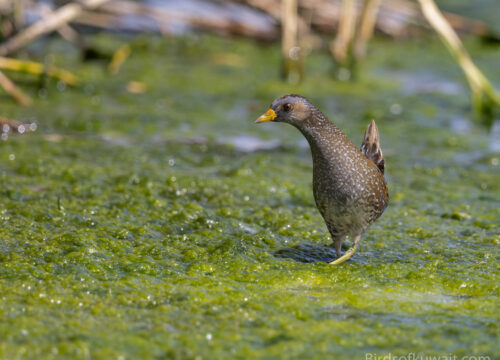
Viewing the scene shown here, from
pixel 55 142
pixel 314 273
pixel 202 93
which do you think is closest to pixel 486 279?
pixel 314 273

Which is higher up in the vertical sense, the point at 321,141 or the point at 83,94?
the point at 321,141

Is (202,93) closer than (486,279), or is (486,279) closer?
(486,279)

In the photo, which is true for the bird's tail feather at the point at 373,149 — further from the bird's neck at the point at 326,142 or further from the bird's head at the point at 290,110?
the bird's head at the point at 290,110

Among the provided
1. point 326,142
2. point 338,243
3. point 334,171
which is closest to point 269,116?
point 326,142

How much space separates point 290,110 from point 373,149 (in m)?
0.81

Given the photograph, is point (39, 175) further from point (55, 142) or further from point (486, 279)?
point (486, 279)

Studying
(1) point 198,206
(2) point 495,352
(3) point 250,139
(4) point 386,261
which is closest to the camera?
(2) point 495,352

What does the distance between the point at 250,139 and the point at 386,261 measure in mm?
3004

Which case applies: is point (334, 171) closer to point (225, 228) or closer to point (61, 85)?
point (225, 228)

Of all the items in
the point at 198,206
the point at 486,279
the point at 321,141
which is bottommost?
the point at 198,206

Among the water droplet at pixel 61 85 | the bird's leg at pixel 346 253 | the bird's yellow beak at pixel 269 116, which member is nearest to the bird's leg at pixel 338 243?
the bird's leg at pixel 346 253

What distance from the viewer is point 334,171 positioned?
13.2 ft

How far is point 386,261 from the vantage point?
Answer: 167 inches

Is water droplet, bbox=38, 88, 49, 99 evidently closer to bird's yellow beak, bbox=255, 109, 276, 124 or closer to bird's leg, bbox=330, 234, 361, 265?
bird's yellow beak, bbox=255, 109, 276, 124
